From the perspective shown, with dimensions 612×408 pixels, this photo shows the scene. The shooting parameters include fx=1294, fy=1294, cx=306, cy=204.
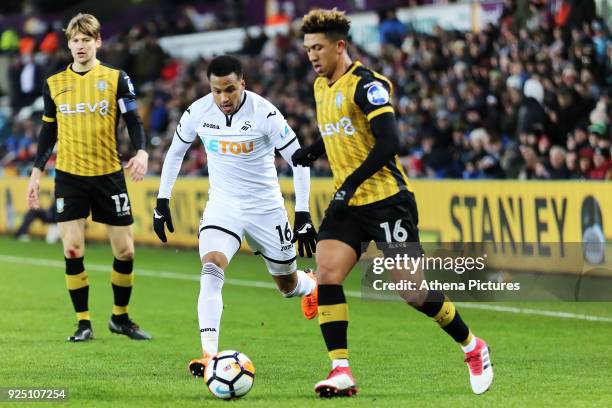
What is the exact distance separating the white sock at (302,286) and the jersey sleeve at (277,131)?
128cm

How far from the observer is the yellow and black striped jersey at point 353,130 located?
25.4ft

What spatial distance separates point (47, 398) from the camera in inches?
311

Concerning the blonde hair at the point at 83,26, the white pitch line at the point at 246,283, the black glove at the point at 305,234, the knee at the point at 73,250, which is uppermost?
the blonde hair at the point at 83,26

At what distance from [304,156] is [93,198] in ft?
10.2

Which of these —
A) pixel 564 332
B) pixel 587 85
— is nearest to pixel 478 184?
pixel 587 85

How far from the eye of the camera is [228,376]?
777 centimetres

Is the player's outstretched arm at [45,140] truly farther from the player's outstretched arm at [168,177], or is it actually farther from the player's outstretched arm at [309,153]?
the player's outstretched arm at [309,153]

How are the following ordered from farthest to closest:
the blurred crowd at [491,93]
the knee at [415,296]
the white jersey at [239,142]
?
1. the blurred crowd at [491,93]
2. the white jersey at [239,142]
3. the knee at [415,296]

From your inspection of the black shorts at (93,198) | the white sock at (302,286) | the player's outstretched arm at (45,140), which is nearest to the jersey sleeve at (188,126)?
the white sock at (302,286)

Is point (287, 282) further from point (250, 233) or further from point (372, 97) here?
point (372, 97)

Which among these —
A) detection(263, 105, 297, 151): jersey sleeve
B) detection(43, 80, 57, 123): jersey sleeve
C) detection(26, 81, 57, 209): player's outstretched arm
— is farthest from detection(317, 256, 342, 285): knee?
detection(43, 80, 57, 123): jersey sleeve

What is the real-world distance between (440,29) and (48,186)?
8.03 metres

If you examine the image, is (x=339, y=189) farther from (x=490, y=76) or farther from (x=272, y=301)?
(x=490, y=76)

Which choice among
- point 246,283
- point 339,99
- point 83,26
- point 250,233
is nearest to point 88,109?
point 83,26
